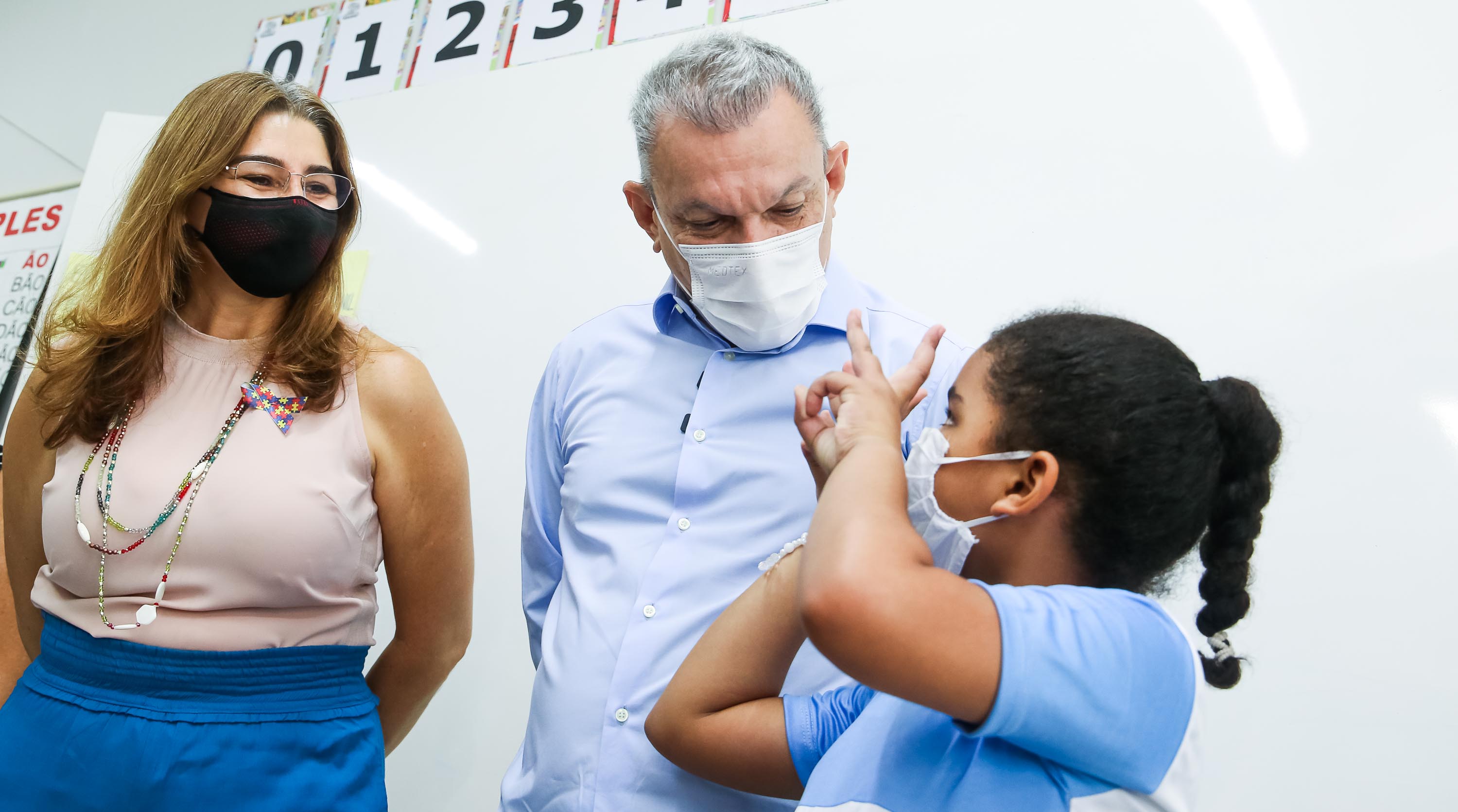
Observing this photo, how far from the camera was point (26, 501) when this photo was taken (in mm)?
1488

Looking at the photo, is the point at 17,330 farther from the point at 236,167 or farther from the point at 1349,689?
the point at 1349,689

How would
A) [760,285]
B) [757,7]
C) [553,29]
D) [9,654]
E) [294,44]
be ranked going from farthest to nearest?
[294,44] → [553,29] → [757,7] → [9,654] → [760,285]

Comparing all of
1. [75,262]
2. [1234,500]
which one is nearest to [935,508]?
[1234,500]

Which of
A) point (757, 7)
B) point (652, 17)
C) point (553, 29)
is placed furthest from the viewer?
point (553, 29)

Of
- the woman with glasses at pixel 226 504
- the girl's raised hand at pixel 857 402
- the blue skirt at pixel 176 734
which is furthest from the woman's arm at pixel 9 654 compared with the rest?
the girl's raised hand at pixel 857 402

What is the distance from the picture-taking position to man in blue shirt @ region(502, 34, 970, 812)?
1199mm

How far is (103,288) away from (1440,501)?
2025mm

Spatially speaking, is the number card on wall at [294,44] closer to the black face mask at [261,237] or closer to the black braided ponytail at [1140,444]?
the black face mask at [261,237]

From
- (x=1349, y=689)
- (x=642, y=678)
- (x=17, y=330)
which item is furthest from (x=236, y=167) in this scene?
(x=17, y=330)

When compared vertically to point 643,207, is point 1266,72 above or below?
above

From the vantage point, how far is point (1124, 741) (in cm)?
77

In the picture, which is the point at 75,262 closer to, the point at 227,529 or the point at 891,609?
the point at 227,529

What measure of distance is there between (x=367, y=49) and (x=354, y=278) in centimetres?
73

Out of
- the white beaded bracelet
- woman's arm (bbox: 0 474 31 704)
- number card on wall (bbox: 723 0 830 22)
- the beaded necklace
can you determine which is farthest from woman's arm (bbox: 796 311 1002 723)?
number card on wall (bbox: 723 0 830 22)
